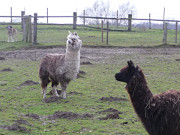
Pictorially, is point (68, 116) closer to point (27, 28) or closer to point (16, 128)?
point (16, 128)

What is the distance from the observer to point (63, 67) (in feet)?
31.4

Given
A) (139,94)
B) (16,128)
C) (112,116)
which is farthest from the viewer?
(112,116)

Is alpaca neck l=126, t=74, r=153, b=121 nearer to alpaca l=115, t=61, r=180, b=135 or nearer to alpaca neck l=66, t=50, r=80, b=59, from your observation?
alpaca l=115, t=61, r=180, b=135

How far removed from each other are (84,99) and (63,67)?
1.02 metres

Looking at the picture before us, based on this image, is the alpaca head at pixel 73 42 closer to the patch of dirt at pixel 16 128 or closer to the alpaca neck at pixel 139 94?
the patch of dirt at pixel 16 128

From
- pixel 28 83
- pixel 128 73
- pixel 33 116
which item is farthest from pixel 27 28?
pixel 128 73

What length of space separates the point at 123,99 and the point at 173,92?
150 inches

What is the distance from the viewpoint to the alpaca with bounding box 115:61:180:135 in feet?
16.8

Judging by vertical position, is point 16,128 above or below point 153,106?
below

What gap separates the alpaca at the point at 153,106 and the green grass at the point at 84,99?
4.30 feet

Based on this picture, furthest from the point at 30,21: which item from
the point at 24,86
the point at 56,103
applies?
the point at 56,103

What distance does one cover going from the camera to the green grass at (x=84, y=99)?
22.6 feet

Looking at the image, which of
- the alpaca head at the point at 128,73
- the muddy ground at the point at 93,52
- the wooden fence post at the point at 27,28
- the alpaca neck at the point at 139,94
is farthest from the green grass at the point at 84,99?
the wooden fence post at the point at 27,28

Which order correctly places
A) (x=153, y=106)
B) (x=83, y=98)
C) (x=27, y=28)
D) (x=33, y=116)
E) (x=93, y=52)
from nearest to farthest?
(x=153, y=106) → (x=33, y=116) → (x=83, y=98) → (x=93, y=52) → (x=27, y=28)
